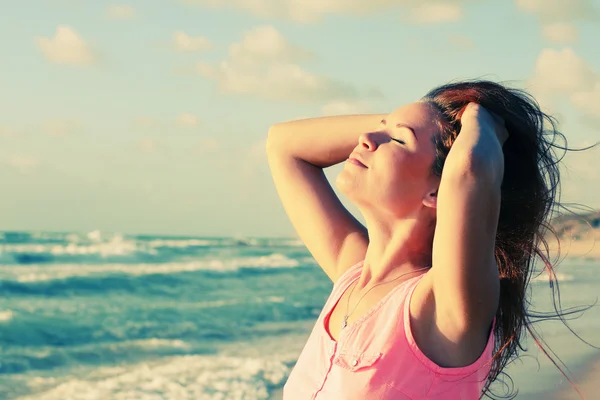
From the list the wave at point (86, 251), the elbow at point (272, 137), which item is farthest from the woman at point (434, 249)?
the wave at point (86, 251)

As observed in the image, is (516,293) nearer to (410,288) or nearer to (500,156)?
(410,288)

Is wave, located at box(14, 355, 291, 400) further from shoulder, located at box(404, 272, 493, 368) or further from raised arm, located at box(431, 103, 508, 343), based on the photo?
raised arm, located at box(431, 103, 508, 343)

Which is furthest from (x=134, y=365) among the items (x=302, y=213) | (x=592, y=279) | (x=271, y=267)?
(x=271, y=267)

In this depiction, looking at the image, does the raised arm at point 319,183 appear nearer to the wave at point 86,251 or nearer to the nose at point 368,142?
the nose at point 368,142

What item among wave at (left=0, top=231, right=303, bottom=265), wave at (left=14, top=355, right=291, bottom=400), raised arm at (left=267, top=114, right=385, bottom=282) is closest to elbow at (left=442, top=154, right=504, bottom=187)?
raised arm at (left=267, top=114, right=385, bottom=282)

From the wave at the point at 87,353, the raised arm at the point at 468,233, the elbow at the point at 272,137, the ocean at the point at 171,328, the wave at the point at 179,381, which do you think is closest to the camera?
the raised arm at the point at 468,233

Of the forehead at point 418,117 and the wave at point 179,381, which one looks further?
the wave at point 179,381

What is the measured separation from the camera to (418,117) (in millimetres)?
2477

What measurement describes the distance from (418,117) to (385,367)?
767mm

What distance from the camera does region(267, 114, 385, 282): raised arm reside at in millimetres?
2883

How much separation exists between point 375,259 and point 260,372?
5.21 metres

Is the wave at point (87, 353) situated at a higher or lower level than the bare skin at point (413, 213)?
lower

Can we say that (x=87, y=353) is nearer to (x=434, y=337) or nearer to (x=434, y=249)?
(x=434, y=337)

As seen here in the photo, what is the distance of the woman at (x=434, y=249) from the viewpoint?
201 cm
